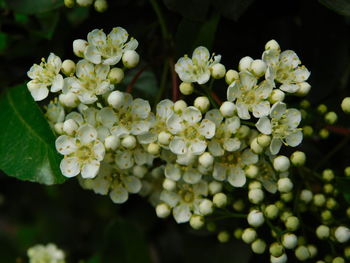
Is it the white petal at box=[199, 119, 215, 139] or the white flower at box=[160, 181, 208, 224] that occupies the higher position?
the white petal at box=[199, 119, 215, 139]

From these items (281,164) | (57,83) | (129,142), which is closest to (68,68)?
(57,83)

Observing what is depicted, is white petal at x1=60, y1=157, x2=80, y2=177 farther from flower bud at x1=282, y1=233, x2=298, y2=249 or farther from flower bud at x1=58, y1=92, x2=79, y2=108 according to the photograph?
flower bud at x1=282, y1=233, x2=298, y2=249

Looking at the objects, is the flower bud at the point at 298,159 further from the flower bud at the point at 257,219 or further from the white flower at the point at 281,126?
the flower bud at the point at 257,219

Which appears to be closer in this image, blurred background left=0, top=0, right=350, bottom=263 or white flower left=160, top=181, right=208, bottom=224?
white flower left=160, top=181, right=208, bottom=224

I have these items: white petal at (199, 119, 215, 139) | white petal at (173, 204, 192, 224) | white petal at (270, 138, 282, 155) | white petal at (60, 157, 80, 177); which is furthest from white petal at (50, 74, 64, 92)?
white petal at (270, 138, 282, 155)

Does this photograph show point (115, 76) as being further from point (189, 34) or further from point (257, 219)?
point (257, 219)

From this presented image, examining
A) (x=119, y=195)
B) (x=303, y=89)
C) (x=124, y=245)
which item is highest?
(x=303, y=89)

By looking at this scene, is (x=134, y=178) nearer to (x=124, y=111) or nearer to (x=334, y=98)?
(x=124, y=111)
